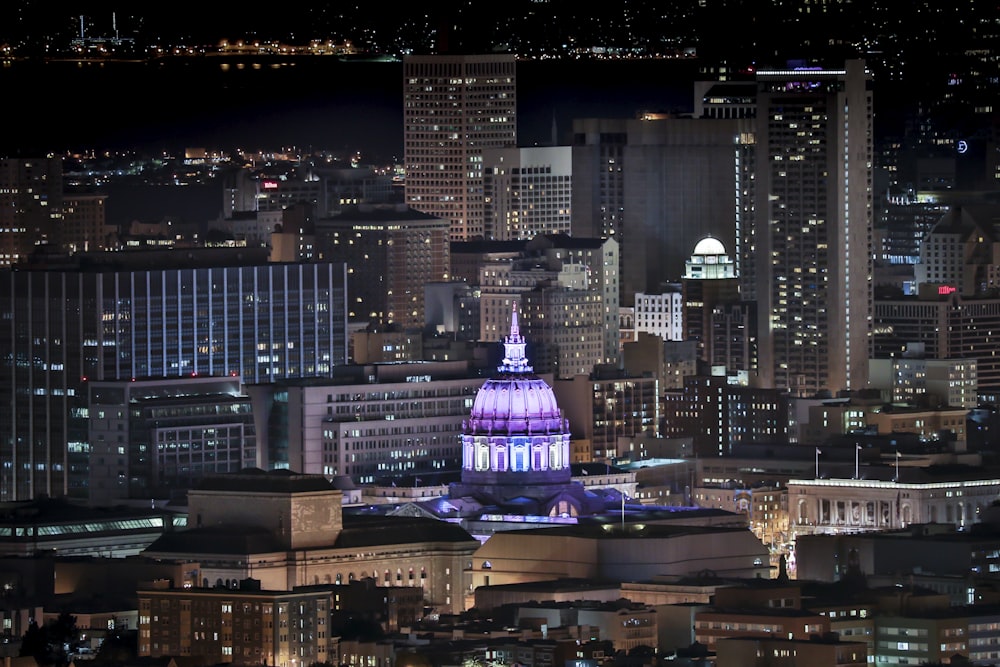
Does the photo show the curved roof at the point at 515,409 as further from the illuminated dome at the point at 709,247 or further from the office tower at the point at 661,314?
the illuminated dome at the point at 709,247

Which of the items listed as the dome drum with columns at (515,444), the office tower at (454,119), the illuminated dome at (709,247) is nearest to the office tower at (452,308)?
the illuminated dome at (709,247)

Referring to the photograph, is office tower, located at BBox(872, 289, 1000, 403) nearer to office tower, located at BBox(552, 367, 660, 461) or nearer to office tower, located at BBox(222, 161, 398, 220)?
office tower, located at BBox(552, 367, 660, 461)

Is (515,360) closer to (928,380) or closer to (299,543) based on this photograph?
(299,543)

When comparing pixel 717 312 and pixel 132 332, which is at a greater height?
pixel 717 312

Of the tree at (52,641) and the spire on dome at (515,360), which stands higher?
the spire on dome at (515,360)

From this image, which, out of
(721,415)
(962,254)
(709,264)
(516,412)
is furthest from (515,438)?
(962,254)

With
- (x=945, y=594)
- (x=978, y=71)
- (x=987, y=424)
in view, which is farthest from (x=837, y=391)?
(x=945, y=594)
